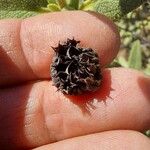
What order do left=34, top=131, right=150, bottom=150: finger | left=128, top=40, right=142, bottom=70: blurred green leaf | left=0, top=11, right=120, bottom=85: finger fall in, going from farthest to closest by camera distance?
left=128, top=40, right=142, bottom=70: blurred green leaf, left=0, top=11, right=120, bottom=85: finger, left=34, top=131, right=150, bottom=150: finger

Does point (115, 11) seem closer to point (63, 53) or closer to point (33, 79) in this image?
point (63, 53)

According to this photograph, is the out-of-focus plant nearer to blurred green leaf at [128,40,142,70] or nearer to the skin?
blurred green leaf at [128,40,142,70]

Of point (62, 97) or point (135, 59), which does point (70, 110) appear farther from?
point (135, 59)

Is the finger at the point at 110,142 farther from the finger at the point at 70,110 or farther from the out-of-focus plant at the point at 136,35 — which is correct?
the out-of-focus plant at the point at 136,35

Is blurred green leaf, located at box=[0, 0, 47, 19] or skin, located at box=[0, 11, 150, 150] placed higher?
blurred green leaf, located at box=[0, 0, 47, 19]

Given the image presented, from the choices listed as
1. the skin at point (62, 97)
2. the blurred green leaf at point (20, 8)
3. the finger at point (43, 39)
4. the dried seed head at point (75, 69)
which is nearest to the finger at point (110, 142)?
the skin at point (62, 97)

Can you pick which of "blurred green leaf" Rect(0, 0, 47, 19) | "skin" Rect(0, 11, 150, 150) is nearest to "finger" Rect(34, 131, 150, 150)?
"skin" Rect(0, 11, 150, 150)

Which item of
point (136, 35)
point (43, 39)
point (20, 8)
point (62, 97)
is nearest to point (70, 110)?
point (62, 97)
